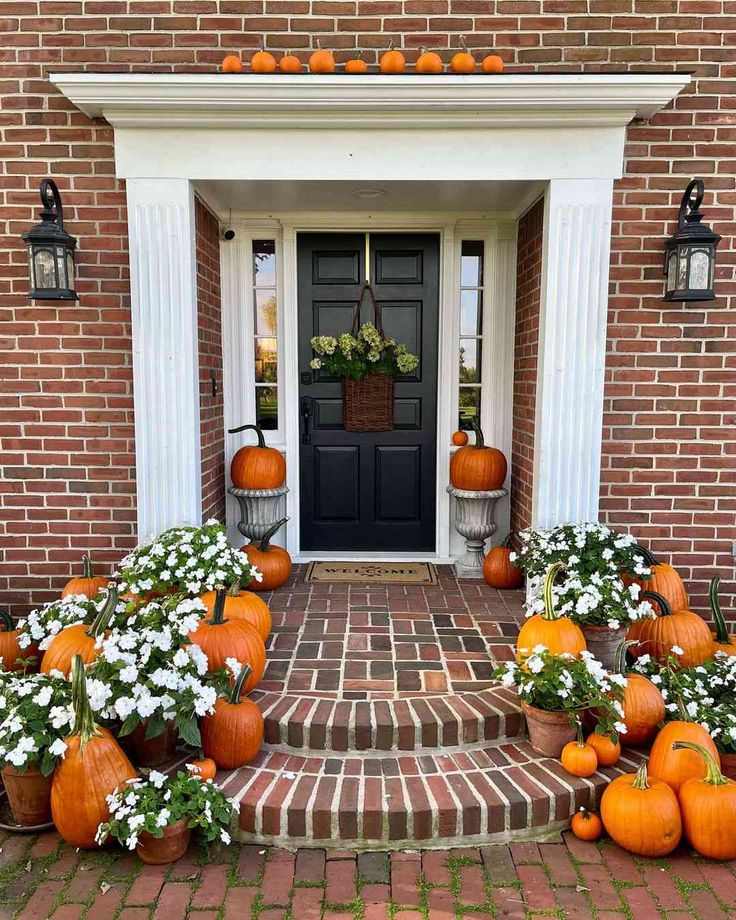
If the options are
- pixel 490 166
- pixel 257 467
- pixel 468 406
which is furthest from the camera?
pixel 468 406

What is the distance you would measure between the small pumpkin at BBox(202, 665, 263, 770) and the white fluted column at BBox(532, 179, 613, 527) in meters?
1.85

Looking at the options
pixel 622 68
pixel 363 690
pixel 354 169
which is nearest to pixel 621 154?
pixel 622 68

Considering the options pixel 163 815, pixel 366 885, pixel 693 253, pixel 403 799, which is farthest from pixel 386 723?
pixel 693 253

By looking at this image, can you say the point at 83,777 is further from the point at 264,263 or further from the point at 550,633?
the point at 264,263

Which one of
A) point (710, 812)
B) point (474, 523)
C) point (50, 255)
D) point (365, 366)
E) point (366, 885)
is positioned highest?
point (50, 255)

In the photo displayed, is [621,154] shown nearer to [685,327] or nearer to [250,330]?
[685,327]

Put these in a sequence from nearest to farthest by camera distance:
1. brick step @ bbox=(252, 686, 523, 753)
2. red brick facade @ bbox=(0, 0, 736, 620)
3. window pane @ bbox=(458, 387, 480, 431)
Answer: brick step @ bbox=(252, 686, 523, 753) → red brick facade @ bbox=(0, 0, 736, 620) → window pane @ bbox=(458, 387, 480, 431)

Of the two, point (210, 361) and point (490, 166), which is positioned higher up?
point (490, 166)

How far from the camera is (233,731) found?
2484 mm

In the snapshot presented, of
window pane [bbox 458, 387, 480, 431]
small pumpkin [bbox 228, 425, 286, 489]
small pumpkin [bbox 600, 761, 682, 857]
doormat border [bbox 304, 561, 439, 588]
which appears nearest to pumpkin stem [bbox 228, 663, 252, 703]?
small pumpkin [bbox 600, 761, 682, 857]

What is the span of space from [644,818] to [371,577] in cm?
223

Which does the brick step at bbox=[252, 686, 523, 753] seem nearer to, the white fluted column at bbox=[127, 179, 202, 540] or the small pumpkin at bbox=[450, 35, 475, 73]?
the white fluted column at bbox=[127, 179, 202, 540]

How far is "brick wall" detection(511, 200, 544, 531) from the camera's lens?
3.79 meters

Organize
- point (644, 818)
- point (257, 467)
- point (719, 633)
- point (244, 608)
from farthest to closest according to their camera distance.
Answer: point (257, 467) → point (719, 633) → point (244, 608) → point (644, 818)
